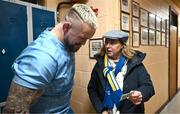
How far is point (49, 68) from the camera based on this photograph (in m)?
1.01

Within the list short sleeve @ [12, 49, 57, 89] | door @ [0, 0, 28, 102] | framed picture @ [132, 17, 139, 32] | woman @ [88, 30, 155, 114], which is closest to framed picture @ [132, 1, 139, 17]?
framed picture @ [132, 17, 139, 32]

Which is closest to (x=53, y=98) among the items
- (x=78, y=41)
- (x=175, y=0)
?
(x=78, y=41)

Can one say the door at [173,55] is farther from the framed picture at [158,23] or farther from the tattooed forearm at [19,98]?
the tattooed forearm at [19,98]

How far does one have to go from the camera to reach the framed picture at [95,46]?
6.94 ft

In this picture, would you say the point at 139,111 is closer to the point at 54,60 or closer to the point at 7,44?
the point at 54,60

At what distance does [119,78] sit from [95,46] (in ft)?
1.74

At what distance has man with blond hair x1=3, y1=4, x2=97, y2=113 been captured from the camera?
3.19ft

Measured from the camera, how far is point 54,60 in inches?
41.3

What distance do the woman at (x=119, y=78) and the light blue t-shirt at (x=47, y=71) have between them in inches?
20.9

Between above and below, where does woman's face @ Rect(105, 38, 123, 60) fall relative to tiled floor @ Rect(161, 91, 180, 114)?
above

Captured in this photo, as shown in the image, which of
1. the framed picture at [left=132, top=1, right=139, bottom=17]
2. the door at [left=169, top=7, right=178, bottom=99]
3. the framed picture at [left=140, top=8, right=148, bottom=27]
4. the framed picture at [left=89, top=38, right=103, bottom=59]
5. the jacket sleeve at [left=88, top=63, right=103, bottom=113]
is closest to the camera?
the jacket sleeve at [left=88, top=63, right=103, bottom=113]

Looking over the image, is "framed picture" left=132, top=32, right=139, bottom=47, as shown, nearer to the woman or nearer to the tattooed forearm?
the woman

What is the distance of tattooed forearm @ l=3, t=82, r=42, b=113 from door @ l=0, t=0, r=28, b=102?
2.32ft

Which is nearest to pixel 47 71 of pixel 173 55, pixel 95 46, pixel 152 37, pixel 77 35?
pixel 77 35
